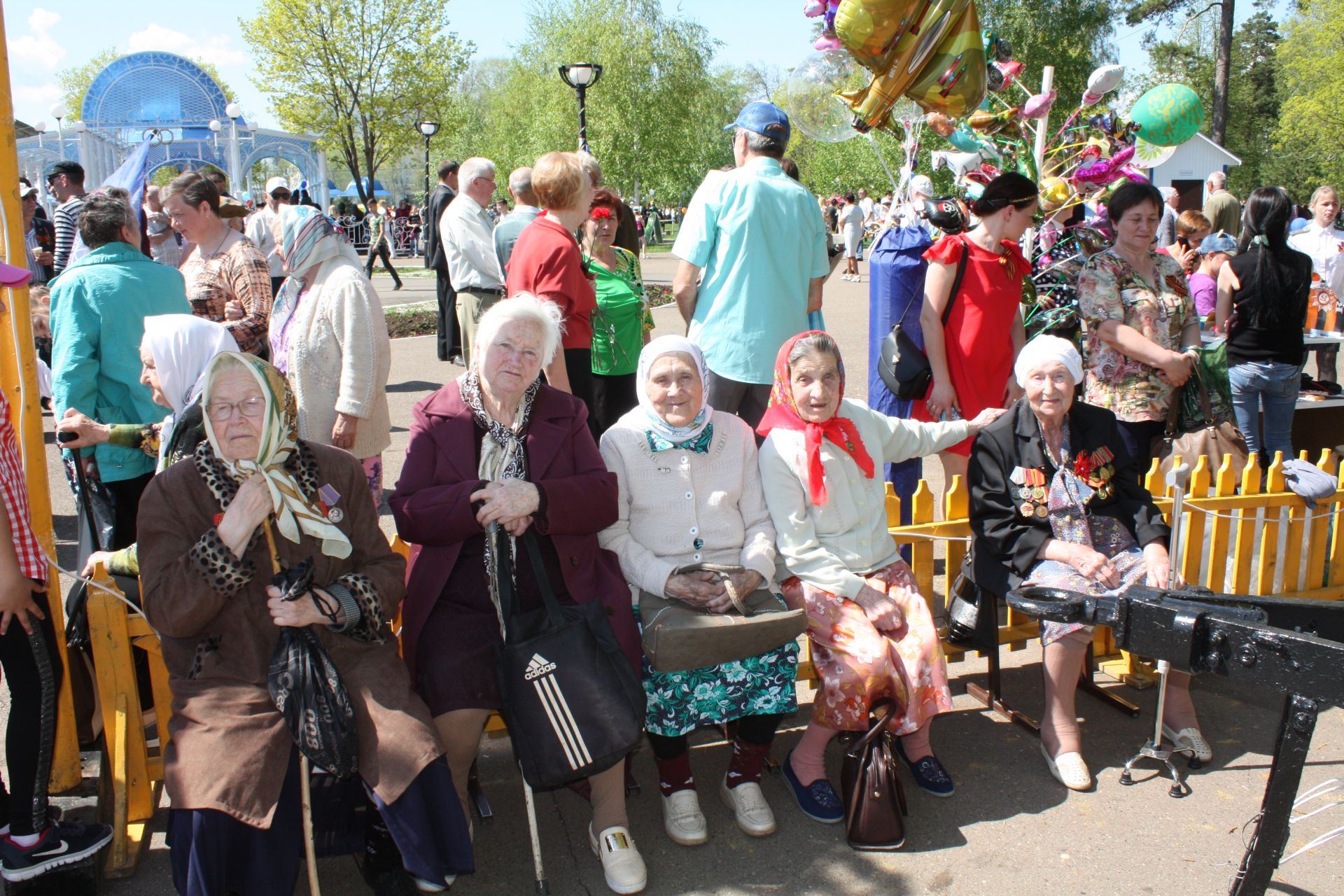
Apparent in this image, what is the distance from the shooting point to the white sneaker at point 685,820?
3.01m

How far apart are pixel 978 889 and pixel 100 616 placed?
261 centimetres

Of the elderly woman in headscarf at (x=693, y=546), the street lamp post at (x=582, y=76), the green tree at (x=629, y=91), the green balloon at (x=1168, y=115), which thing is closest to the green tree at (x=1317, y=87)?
the green tree at (x=629, y=91)

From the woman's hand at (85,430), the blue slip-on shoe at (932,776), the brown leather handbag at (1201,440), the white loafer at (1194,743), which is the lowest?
the blue slip-on shoe at (932,776)

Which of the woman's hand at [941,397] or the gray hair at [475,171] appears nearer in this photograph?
the woman's hand at [941,397]

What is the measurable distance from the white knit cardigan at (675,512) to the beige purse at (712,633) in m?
0.18

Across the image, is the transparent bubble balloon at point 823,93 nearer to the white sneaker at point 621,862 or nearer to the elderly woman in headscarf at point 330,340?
the elderly woman in headscarf at point 330,340

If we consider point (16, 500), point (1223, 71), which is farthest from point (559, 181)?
point (1223, 71)

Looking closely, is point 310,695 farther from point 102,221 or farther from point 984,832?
point 102,221

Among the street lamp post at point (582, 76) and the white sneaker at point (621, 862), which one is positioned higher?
the street lamp post at point (582, 76)

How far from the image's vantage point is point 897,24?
479 cm

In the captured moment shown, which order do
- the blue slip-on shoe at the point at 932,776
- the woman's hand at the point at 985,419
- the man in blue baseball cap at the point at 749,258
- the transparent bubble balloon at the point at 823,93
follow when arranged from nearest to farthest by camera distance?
1. the blue slip-on shoe at the point at 932,776
2. the woman's hand at the point at 985,419
3. the man in blue baseball cap at the point at 749,258
4. the transparent bubble balloon at the point at 823,93

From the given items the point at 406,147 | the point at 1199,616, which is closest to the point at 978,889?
the point at 1199,616

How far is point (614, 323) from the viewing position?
5.14 m

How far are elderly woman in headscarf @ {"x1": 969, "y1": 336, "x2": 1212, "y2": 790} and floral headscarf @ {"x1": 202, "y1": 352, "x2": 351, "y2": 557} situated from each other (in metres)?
2.15
